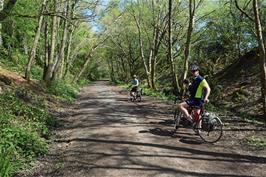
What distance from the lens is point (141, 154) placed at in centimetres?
973

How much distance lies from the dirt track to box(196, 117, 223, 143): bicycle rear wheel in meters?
0.22

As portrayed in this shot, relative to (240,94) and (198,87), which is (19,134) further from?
(240,94)

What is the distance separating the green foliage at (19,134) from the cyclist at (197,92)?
4340mm

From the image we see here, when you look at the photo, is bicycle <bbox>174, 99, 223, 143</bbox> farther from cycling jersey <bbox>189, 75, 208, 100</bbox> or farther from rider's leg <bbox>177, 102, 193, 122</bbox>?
cycling jersey <bbox>189, 75, 208, 100</bbox>

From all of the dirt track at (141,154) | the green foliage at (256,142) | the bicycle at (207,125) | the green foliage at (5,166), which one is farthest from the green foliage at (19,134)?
the green foliage at (256,142)

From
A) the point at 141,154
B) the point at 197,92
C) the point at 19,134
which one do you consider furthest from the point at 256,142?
the point at 19,134

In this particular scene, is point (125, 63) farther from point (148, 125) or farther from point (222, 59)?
point (148, 125)

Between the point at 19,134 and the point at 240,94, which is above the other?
the point at 240,94

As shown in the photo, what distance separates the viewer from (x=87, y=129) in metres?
13.7

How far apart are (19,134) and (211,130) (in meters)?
5.51

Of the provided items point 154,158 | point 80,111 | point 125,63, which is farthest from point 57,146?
point 125,63

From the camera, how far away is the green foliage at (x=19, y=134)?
8694 millimetres

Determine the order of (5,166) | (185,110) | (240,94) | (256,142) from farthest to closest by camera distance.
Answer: (240,94)
(185,110)
(256,142)
(5,166)

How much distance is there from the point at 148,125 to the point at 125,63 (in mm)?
63407
